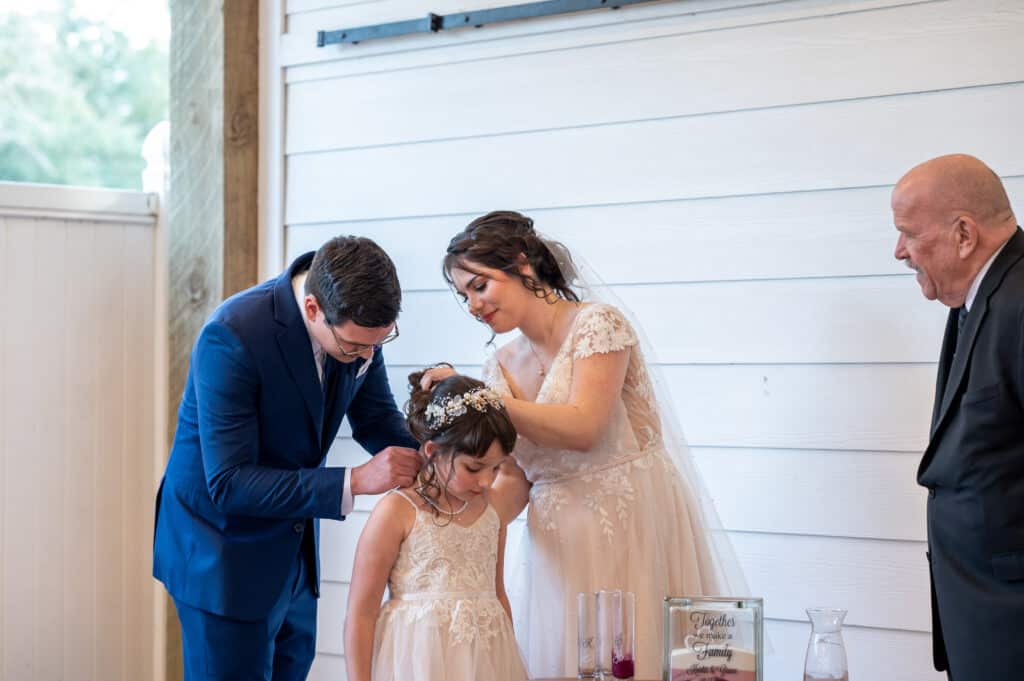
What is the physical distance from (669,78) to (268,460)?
130 centimetres

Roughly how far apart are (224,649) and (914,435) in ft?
4.98

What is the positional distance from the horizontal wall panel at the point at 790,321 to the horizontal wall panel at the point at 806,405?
3cm

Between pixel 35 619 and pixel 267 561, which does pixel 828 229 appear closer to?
pixel 267 561

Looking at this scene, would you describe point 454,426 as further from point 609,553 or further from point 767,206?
point 767,206

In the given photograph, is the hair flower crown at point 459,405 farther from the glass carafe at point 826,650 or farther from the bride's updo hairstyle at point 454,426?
the glass carafe at point 826,650

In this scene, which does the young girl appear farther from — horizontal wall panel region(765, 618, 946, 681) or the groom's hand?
horizontal wall panel region(765, 618, 946, 681)

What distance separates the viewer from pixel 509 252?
2494 millimetres

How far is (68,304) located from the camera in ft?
10.6

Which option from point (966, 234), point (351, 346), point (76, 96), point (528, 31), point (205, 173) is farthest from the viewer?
point (76, 96)

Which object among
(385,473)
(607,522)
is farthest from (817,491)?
(385,473)

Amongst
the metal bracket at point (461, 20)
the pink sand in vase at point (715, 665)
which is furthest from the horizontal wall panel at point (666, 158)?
the pink sand in vase at point (715, 665)

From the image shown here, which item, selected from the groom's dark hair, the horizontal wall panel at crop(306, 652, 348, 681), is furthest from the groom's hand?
the horizontal wall panel at crop(306, 652, 348, 681)

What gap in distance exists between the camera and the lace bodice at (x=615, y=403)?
2436 millimetres

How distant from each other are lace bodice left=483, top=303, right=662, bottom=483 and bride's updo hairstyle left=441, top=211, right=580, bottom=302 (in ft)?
0.46
